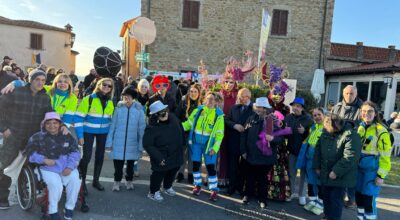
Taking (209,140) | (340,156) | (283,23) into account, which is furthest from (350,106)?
(283,23)

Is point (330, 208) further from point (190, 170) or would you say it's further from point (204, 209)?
point (190, 170)

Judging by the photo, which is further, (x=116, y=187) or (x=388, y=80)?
(x=388, y=80)

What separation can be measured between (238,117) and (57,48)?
3322 cm

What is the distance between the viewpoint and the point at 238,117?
495 cm

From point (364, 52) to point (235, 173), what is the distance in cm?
2345

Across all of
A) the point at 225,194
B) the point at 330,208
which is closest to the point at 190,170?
the point at 225,194

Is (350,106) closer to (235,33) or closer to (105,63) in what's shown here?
(105,63)

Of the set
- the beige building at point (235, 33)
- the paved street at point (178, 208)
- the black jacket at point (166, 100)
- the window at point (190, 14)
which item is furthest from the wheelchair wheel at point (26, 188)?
the window at point (190, 14)

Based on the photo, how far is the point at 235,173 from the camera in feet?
16.7

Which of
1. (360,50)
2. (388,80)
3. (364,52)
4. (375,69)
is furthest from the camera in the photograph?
(364,52)

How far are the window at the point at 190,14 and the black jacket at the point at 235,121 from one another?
43.6ft

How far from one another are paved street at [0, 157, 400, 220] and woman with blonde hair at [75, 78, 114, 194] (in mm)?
549

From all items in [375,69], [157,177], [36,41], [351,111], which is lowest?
[157,177]

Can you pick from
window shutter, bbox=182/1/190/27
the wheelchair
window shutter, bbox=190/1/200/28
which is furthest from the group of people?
window shutter, bbox=190/1/200/28
